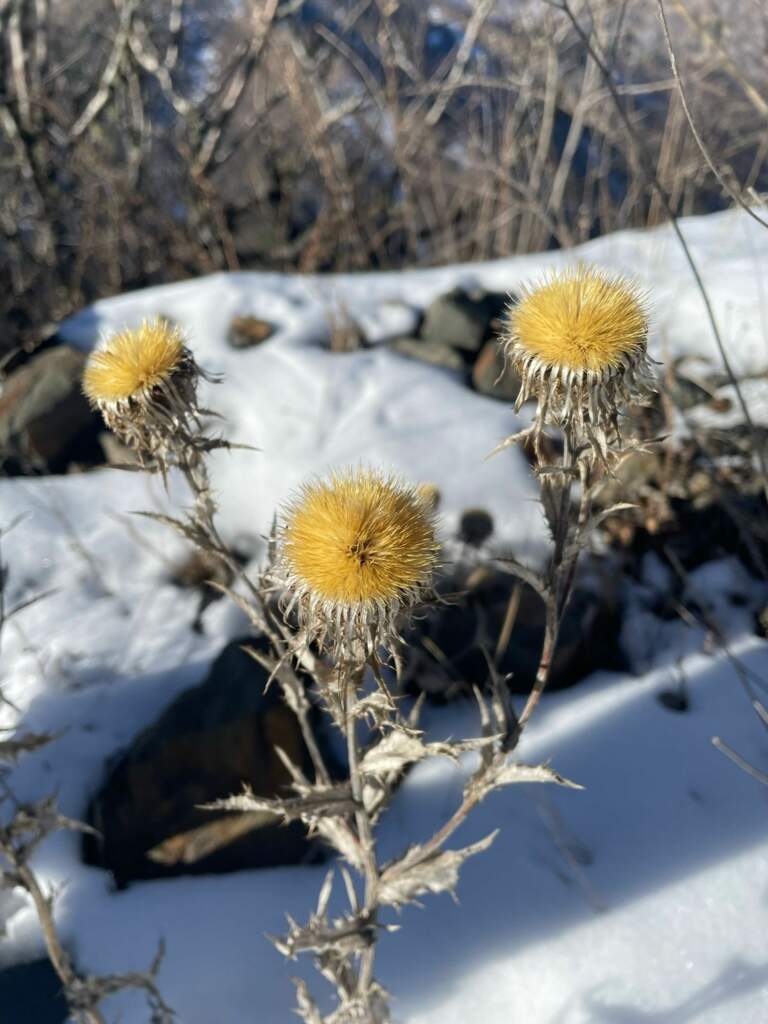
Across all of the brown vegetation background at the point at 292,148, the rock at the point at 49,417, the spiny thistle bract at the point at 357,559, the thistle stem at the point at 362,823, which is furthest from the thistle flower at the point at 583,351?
the brown vegetation background at the point at 292,148

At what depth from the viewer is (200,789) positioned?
1.93 m

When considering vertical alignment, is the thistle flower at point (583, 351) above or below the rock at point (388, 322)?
above

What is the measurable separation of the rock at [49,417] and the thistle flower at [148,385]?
6.14 feet

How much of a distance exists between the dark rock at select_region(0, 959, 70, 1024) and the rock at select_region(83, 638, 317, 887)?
0.84 ft

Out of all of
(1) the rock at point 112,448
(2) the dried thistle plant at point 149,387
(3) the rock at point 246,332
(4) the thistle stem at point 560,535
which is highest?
(2) the dried thistle plant at point 149,387

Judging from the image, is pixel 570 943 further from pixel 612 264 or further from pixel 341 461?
pixel 612 264

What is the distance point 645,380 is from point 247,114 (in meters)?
6.53

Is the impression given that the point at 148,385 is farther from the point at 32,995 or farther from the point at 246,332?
the point at 246,332

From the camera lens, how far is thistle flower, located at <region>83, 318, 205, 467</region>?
112 centimetres

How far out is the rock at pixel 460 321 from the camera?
3.25 meters

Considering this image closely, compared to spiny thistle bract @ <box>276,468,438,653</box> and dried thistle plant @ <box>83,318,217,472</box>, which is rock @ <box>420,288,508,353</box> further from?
spiny thistle bract @ <box>276,468,438,653</box>

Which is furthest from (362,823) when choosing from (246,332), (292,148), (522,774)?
(292,148)

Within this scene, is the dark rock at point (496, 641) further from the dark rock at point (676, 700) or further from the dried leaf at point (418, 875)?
the dried leaf at point (418, 875)

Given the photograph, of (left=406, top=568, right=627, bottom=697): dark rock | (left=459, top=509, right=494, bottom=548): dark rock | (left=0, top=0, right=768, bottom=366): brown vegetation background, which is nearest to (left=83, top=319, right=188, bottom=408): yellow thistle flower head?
(left=406, top=568, right=627, bottom=697): dark rock
